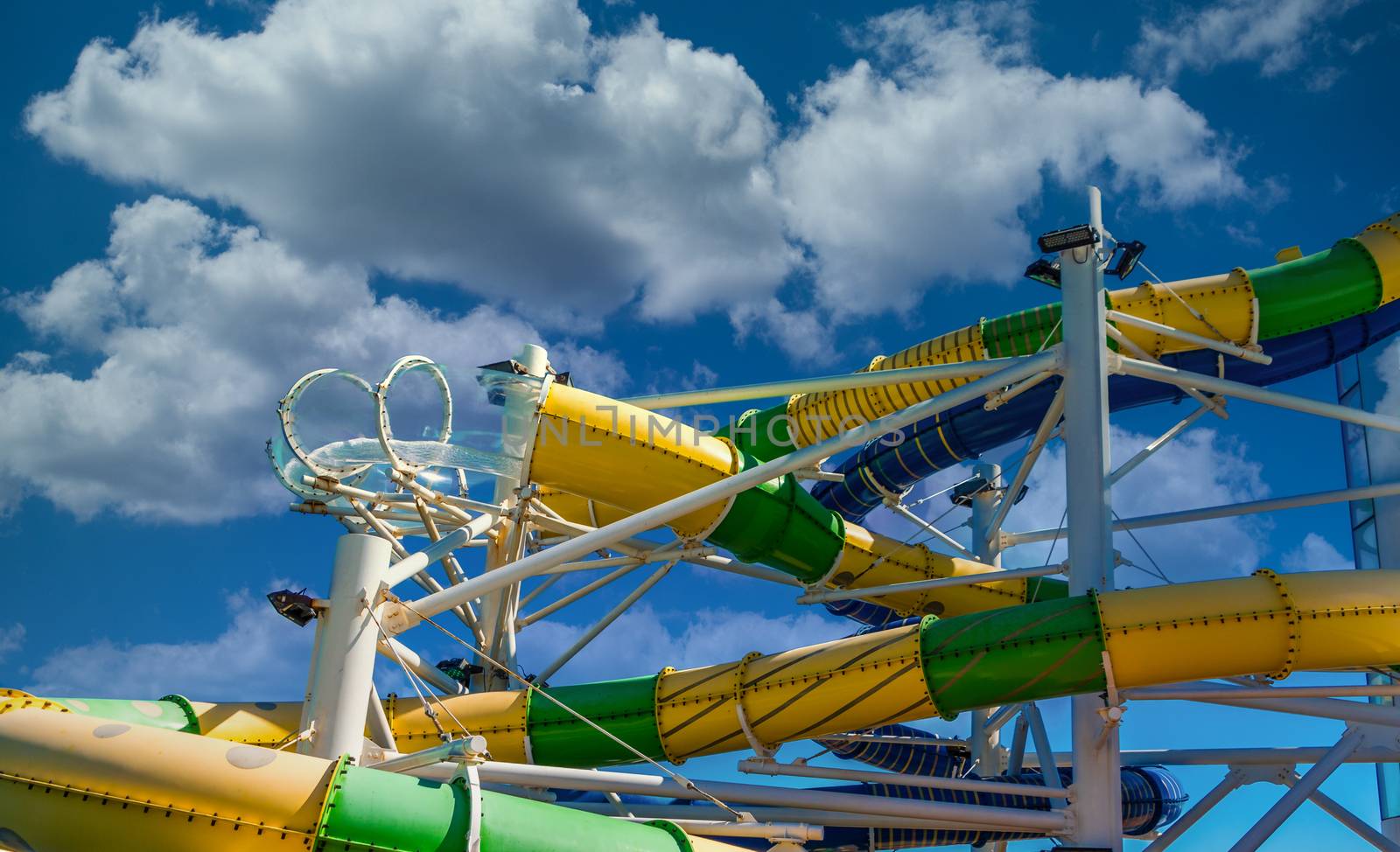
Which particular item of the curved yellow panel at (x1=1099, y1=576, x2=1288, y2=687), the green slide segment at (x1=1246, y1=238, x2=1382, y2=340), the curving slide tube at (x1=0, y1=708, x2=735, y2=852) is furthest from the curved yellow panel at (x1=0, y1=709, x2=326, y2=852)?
the green slide segment at (x1=1246, y1=238, x2=1382, y2=340)

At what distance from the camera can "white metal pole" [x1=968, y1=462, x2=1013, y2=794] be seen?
20.9 meters

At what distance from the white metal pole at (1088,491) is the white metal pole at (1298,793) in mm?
1389

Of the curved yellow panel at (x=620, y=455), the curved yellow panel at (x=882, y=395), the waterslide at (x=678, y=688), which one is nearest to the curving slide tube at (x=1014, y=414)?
the curved yellow panel at (x=882, y=395)

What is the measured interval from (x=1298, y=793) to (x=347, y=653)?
10.5m

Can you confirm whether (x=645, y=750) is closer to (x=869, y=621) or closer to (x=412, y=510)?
(x=412, y=510)

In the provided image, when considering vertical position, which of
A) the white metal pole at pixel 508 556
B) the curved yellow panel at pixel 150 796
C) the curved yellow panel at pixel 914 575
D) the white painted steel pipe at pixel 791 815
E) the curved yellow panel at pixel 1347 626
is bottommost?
the curved yellow panel at pixel 150 796

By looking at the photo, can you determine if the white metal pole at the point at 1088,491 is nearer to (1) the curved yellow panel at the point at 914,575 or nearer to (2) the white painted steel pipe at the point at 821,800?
(2) the white painted steel pipe at the point at 821,800

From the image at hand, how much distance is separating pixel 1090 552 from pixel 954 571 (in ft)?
17.4

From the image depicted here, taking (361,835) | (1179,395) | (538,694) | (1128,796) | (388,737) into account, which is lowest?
(361,835)

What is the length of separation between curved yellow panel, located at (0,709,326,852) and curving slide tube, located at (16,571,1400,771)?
1696 mm

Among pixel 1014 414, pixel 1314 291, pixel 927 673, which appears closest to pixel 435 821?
pixel 927 673

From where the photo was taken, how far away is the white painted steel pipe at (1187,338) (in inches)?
600

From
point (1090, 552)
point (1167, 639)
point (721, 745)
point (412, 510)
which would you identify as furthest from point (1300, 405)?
point (412, 510)

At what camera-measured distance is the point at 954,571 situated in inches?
748
